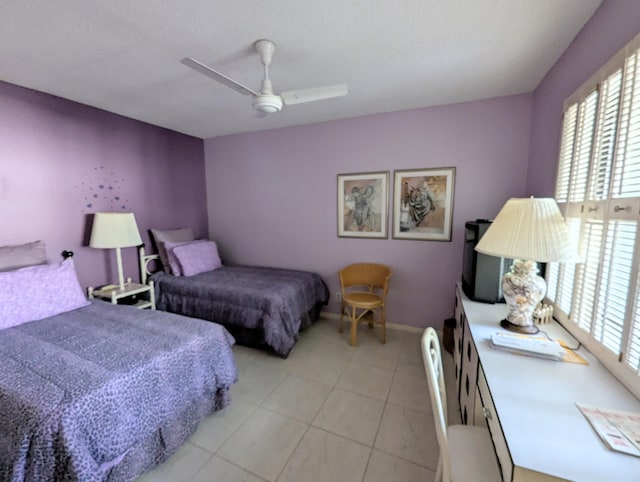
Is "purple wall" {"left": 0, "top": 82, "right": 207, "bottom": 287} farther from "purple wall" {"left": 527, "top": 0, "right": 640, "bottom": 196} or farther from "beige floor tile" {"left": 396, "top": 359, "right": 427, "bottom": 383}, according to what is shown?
"purple wall" {"left": 527, "top": 0, "right": 640, "bottom": 196}

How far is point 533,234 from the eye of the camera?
135 cm

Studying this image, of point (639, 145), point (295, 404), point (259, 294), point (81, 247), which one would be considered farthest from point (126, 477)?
point (639, 145)

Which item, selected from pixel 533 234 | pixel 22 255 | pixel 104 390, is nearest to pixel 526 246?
A: pixel 533 234

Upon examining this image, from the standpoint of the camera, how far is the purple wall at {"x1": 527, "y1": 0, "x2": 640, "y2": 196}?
1.20 m

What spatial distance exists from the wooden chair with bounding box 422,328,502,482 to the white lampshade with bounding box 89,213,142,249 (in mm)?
2873

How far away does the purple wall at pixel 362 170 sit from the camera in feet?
8.63


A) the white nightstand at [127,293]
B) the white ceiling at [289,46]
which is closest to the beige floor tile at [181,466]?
the white nightstand at [127,293]

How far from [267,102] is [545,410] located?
2.00 metres

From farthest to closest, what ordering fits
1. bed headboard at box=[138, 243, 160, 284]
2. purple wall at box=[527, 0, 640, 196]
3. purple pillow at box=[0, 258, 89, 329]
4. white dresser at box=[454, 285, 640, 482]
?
1. bed headboard at box=[138, 243, 160, 284]
2. purple pillow at box=[0, 258, 89, 329]
3. purple wall at box=[527, 0, 640, 196]
4. white dresser at box=[454, 285, 640, 482]

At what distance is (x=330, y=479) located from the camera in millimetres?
1439

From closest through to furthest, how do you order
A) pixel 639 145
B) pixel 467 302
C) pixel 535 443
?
1. pixel 535 443
2. pixel 639 145
3. pixel 467 302

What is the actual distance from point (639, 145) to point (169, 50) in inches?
97.0

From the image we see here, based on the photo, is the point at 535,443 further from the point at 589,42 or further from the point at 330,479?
the point at 589,42

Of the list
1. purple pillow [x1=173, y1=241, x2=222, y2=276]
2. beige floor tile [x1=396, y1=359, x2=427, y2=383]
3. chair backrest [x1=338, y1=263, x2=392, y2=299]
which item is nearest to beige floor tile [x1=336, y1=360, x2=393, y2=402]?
beige floor tile [x1=396, y1=359, x2=427, y2=383]
